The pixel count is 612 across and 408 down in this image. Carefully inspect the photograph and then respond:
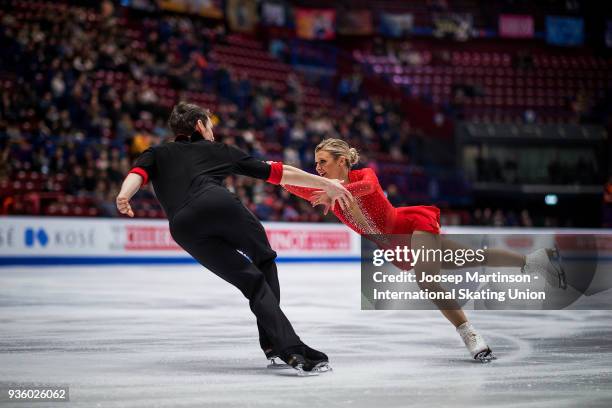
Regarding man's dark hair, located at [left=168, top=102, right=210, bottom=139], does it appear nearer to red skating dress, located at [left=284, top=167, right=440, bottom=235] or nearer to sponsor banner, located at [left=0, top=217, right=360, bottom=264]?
red skating dress, located at [left=284, top=167, right=440, bottom=235]

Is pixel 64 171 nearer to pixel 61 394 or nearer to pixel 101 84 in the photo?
pixel 101 84

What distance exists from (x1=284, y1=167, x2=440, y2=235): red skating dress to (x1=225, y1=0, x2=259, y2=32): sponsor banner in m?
25.8

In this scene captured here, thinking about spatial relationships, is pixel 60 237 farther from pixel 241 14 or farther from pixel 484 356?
pixel 241 14

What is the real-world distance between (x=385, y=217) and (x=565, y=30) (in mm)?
32250

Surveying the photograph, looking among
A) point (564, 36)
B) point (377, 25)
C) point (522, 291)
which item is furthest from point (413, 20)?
point (522, 291)

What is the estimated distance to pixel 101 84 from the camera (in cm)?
1914

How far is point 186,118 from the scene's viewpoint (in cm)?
A: 529

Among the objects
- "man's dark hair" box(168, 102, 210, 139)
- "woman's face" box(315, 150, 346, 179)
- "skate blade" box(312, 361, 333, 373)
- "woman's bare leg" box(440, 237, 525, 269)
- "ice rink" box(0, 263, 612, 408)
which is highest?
"man's dark hair" box(168, 102, 210, 139)

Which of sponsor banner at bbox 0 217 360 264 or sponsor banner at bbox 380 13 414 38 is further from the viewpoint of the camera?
sponsor banner at bbox 380 13 414 38

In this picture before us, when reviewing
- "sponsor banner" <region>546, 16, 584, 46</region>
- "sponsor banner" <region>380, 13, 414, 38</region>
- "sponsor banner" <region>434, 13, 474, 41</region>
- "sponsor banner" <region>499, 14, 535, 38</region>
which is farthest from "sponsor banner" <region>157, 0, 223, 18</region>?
"sponsor banner" <region>546, 16, 584, 46</region>

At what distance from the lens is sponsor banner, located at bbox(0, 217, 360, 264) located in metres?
15.9


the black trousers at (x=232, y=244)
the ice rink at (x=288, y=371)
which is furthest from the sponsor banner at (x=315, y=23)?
the black trousers at (x=232, y=244)

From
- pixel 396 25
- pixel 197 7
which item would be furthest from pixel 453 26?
pixel 197 7

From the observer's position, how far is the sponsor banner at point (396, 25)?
34.6 m
